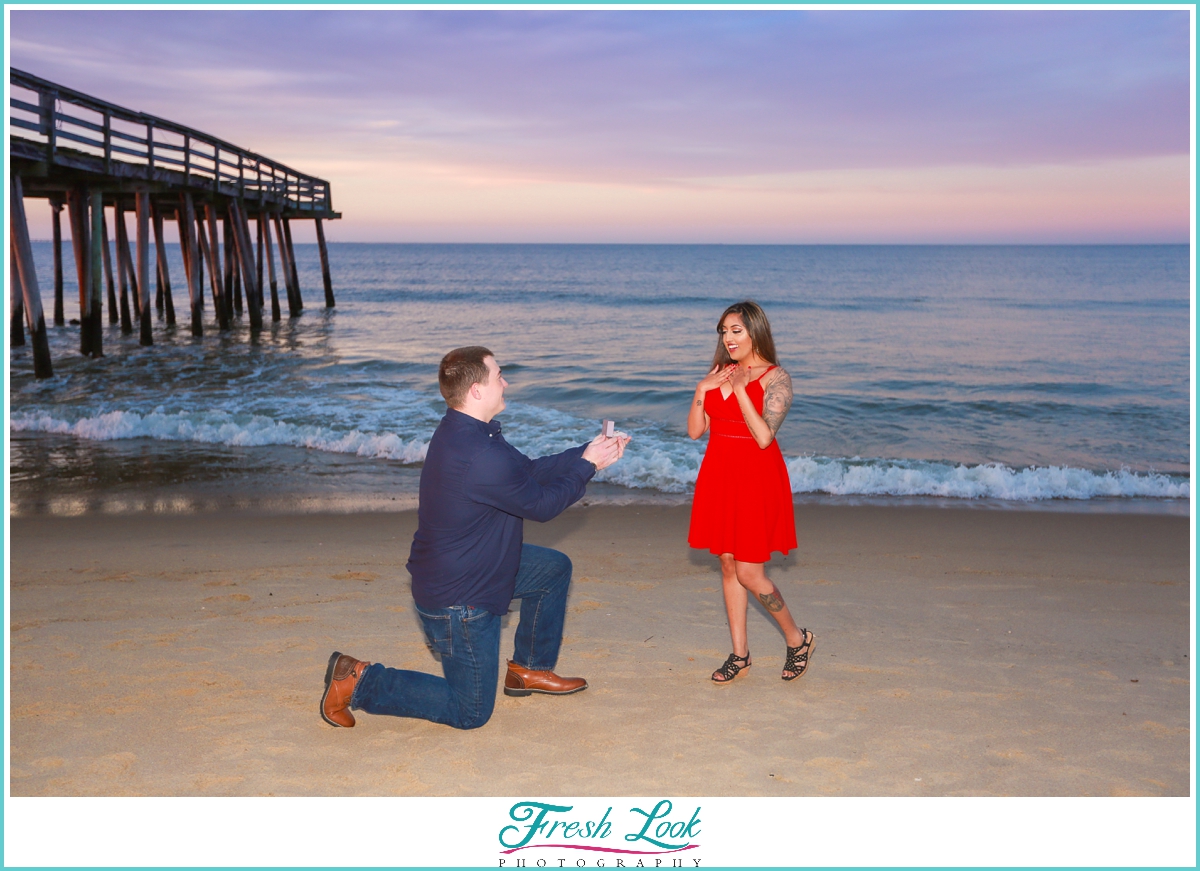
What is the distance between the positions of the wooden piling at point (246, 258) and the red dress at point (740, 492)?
21.6m

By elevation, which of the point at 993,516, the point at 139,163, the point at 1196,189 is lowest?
the point at 993,516

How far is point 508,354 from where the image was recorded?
76.1 ft

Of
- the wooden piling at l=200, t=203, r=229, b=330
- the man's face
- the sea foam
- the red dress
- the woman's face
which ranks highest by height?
the wooden piling at l=200, t=203, r=229, b=330

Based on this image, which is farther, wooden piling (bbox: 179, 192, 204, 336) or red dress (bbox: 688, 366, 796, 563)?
wooden piling (bbox: 179, 192, 204, 336)

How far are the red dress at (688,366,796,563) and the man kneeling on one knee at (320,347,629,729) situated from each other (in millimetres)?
612

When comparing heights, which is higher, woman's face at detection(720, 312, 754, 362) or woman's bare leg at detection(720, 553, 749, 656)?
woman's face at detection(720, 312, 754, 362)

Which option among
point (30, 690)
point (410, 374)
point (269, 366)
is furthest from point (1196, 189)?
point (269, 366)

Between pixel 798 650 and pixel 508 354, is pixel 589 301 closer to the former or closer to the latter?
pixel 508 354

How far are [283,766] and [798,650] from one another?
2.35 metres

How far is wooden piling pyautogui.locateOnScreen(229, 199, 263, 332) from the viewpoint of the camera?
23141mm

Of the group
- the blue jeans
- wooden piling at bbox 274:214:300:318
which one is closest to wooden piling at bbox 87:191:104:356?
wooden piling at bbox 274:214:300:318

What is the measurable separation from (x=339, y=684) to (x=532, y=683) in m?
0.89

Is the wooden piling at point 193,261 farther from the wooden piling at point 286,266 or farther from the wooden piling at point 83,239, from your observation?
the wooden piling at point 286,266

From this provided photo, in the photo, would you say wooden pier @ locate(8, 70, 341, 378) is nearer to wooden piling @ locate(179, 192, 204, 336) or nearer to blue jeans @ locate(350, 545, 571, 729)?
wooden piling @ locate(179, 192, 204, 336)
